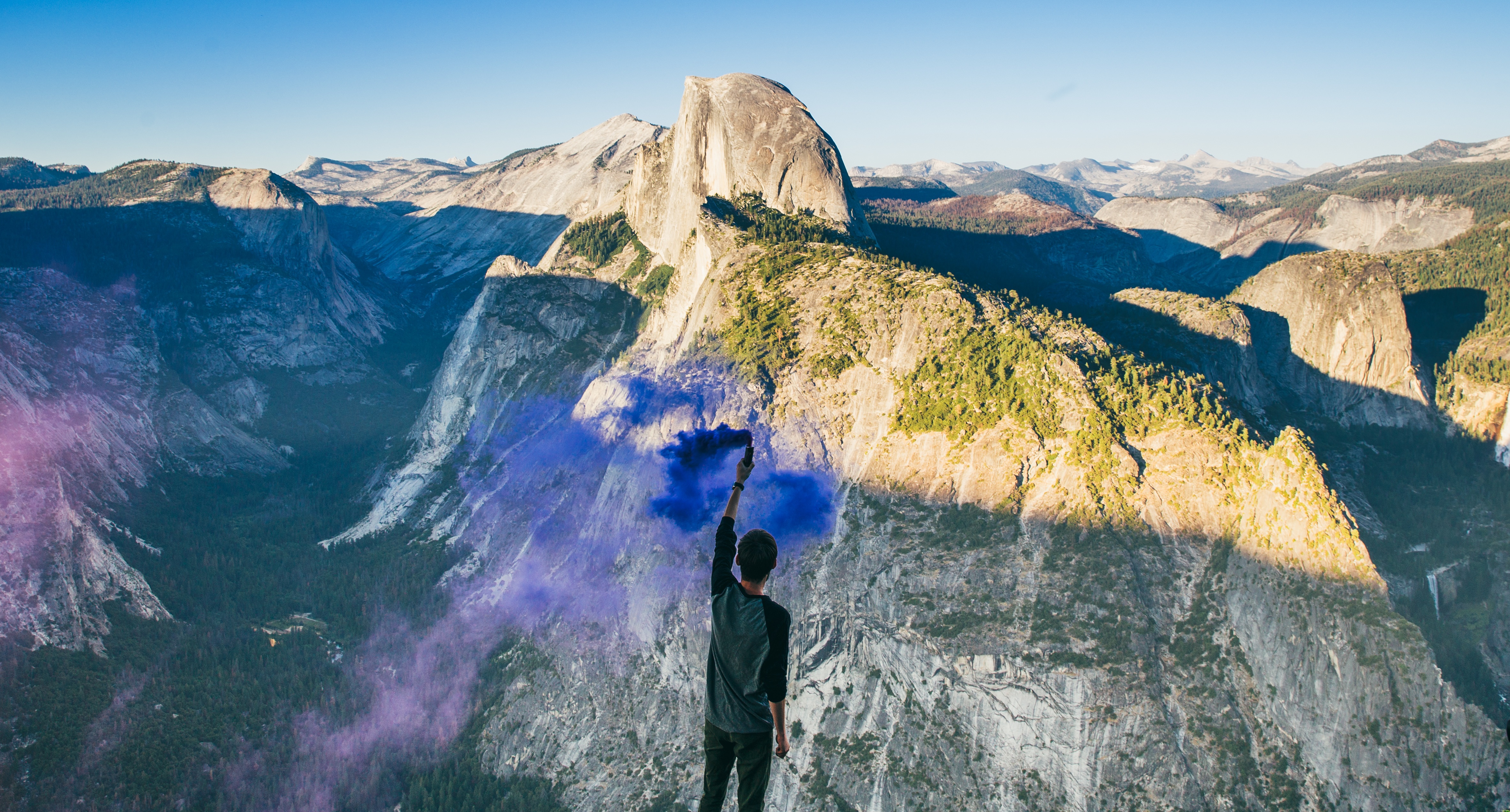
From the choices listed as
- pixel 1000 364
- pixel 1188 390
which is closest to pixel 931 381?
pixel 1000 364

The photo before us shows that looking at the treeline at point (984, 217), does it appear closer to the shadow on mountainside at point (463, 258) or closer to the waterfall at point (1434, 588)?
the shadow on mountainside at point (463, 258)

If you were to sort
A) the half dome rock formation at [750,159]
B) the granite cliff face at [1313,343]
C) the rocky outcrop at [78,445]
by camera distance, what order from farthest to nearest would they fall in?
the half dome rock formation at [750,159]
the rocky outcrop at [78,445]
the granite cliff face at [1313,343]

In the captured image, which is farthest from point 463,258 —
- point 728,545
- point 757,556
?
point 757,556

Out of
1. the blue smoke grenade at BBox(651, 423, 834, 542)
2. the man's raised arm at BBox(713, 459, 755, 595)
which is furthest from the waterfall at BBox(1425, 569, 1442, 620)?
the man's raised arm at BBox(713, 459, 755, 595)

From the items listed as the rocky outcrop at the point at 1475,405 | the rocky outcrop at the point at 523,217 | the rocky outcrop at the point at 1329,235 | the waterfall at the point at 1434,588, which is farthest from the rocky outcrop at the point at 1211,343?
the rocky outcrop at the point at 523,217

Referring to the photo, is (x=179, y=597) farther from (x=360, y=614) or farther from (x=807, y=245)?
(x=807, y=245)

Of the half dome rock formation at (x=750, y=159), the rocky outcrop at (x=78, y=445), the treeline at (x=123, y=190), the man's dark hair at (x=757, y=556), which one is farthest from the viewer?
the treeline at (x=123, y=190)

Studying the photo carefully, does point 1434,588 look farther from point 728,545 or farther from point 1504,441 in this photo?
point 728,545

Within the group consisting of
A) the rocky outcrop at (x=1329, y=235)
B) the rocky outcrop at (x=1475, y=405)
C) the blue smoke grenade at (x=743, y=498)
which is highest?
the rocky outcrop at (x=1329, y=235)
